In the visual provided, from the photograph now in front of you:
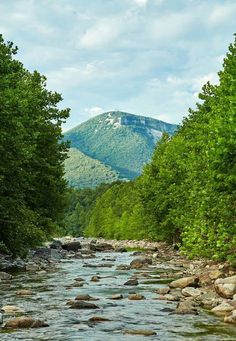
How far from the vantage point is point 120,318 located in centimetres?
1845

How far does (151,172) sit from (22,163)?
38.7m

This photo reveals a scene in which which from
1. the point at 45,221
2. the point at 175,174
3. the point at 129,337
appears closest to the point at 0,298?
the point at 129,337

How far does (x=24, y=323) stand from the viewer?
16672 mm

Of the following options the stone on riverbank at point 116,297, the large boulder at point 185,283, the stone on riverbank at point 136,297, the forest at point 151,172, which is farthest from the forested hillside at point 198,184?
the stone on riverbank at point 116,297

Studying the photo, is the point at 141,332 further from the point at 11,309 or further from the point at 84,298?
the point at 84,298

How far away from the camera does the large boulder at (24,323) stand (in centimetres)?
1656

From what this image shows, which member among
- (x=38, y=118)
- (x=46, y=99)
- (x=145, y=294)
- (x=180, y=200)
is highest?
(x=46, y=99)

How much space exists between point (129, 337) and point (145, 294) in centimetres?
999

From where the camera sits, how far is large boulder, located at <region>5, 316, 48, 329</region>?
54.3 feet

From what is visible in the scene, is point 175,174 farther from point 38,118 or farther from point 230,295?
point 230,295

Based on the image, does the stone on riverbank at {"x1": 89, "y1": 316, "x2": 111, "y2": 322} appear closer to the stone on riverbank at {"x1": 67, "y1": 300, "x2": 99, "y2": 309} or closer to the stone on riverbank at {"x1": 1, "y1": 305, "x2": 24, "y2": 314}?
the stone on riverbank at {"x1": 67, "y1": 300, "x2": 99, "y2": 309}

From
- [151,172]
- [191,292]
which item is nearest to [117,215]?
[151,172]

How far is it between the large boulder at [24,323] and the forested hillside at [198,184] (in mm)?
11312

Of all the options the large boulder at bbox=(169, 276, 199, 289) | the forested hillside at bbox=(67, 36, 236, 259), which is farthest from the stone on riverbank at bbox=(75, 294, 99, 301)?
the forested hillside at bbox=(67, 36, 236, 259)
